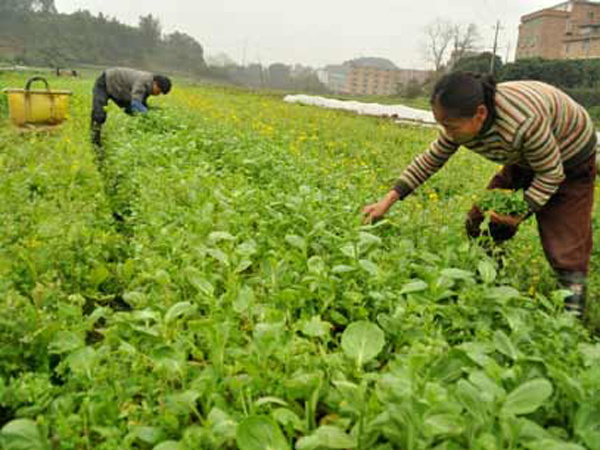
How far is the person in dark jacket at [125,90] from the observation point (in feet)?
21.8

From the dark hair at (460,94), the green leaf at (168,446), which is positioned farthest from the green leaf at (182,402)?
the dark hair at (460,94)

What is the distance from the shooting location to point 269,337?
150 centimetres

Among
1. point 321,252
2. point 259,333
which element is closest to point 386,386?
point 259,333

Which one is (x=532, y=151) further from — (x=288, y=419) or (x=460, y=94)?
(x=288, y=419)

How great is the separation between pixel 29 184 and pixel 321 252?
2.26 metres

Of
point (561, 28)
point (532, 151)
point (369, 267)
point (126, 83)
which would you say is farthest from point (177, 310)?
point (561, 28)

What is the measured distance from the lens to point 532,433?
1.19m

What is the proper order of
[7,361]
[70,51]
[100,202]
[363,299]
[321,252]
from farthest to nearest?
[70,51]
[100,202]
[321,252]
[363,299]
[7,361]

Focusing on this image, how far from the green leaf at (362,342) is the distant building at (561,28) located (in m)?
51.5

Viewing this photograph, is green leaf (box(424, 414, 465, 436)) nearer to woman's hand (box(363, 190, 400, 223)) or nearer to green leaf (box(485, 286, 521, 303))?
green leaf (box(485, 286, 521, 303))

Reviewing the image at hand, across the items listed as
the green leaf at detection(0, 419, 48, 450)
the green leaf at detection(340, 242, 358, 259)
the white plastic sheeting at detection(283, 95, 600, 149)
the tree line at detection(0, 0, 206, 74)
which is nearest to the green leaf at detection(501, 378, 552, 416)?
the green leaf at detection(340, 242, 358, 259)

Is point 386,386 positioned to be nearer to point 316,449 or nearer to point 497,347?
point 316,449

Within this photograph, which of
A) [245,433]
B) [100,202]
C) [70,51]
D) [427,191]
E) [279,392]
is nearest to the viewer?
[245,433]

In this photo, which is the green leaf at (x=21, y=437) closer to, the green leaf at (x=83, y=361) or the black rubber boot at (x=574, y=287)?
the green leaf at (x=83, y=361)
